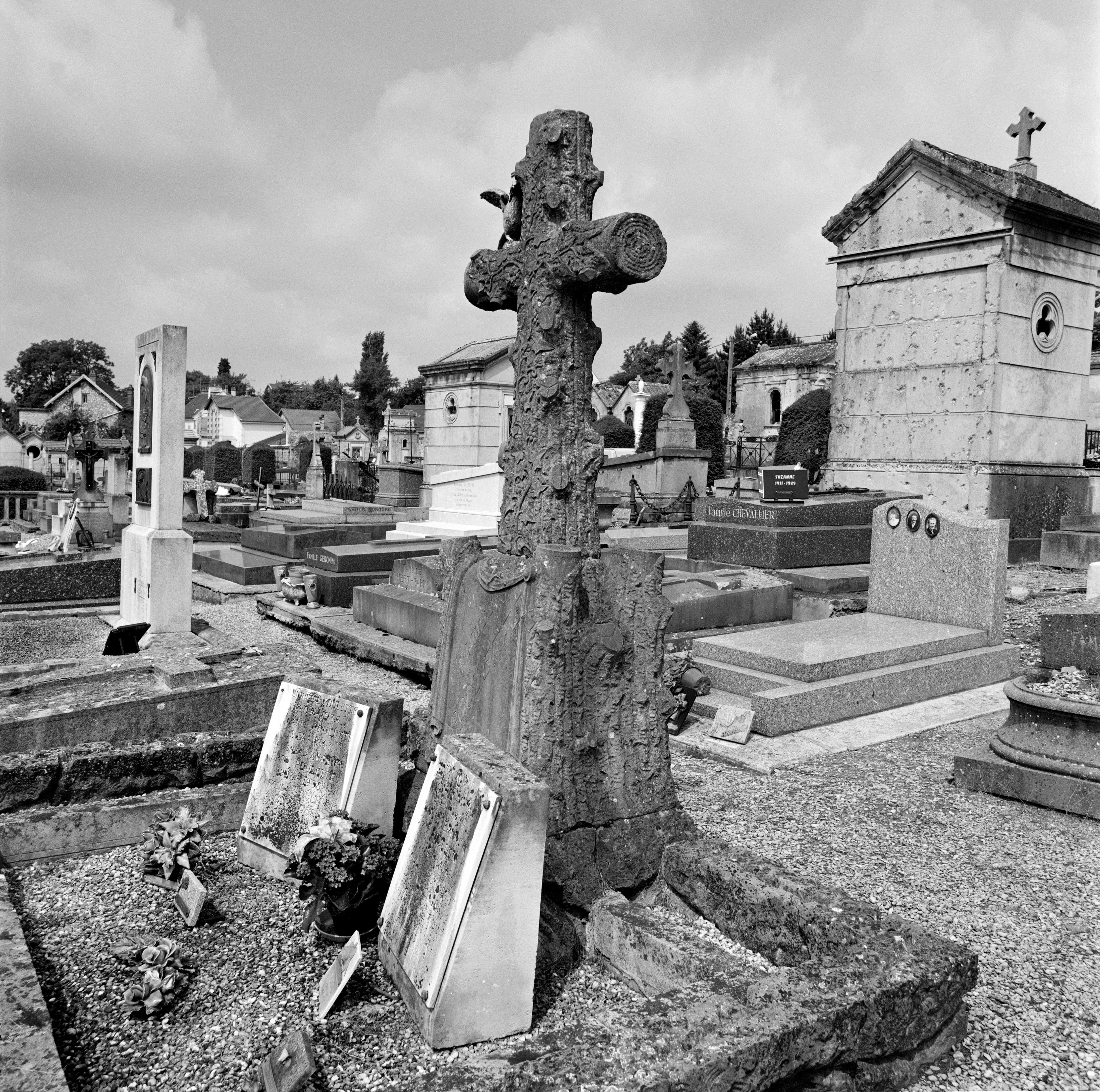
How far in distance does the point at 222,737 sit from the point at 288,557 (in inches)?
330

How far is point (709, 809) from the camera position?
180 inches

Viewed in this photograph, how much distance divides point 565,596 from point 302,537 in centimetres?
978

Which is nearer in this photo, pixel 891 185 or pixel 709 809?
pixel 709 809

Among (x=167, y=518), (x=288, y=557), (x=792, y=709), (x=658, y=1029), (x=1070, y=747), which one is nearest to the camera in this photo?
(x=658, y=1029)

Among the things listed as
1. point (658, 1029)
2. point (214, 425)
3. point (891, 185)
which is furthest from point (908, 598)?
point (214, 425)

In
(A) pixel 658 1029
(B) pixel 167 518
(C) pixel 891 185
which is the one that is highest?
(C) pixel 891 185

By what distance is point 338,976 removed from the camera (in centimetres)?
250

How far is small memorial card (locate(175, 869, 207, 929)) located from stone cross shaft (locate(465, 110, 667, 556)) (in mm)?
1629

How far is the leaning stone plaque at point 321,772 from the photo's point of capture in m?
3.42

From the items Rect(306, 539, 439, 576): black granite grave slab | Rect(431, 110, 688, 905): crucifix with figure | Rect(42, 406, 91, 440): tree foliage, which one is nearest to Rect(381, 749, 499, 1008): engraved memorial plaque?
Rect(431, 110, 688, 905): crucifix with figure

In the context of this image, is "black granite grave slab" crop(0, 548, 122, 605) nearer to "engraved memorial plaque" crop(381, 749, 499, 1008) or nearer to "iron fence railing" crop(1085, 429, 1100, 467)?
"engraved memorial plaque" crop(381, 749, 499, 1008)

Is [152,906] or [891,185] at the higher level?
[891,185]

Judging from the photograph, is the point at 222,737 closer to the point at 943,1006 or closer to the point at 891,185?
the point at 943,1006

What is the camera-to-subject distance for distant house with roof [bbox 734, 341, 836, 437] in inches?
1799
